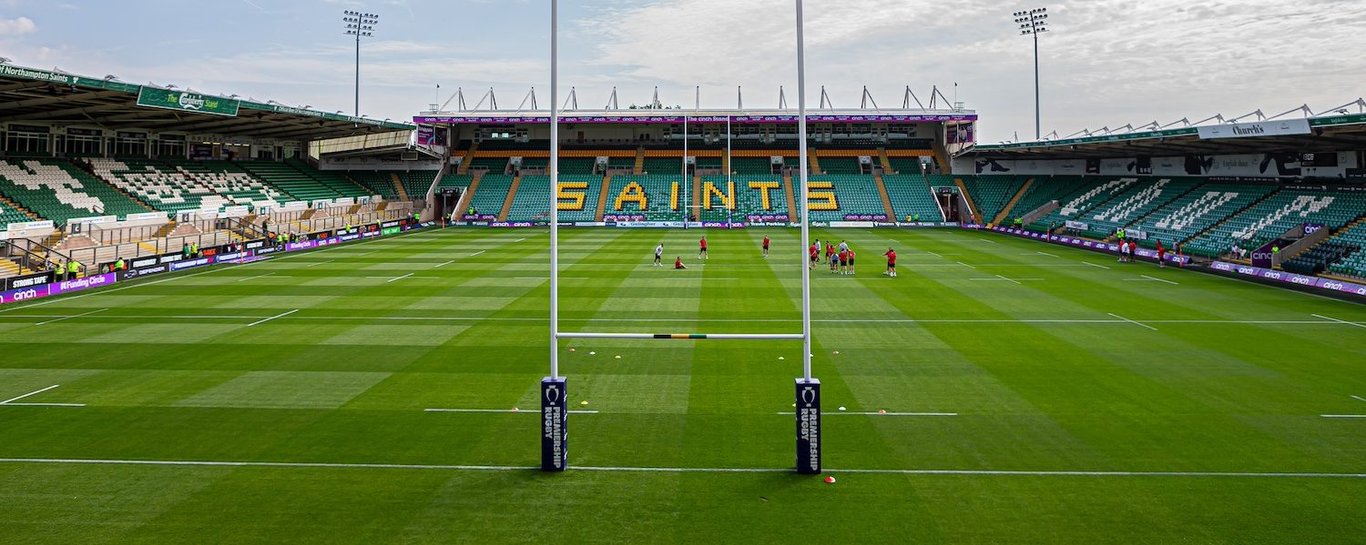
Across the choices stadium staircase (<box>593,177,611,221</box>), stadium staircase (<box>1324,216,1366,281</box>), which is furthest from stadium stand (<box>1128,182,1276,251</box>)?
stadium staircase (<box>593,177,611,221</box>)

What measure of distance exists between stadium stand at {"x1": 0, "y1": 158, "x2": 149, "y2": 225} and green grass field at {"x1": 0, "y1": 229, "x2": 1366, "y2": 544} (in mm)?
18469

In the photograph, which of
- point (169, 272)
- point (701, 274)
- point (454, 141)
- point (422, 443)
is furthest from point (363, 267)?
point (454, 141)

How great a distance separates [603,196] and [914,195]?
1196 inches

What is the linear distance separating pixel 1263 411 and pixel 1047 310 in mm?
11318

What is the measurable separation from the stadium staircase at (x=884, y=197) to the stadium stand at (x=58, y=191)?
57.7 meters

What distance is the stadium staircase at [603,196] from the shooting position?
73.7 metres

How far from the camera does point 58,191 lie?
43312 mm

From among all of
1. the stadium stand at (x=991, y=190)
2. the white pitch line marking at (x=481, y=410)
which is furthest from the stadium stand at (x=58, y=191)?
the stadium stand at (x=991, y=190)

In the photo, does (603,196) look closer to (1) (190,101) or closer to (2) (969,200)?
(2) (969,200)

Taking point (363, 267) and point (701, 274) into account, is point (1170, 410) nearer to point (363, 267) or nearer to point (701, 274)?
point (701, 274)

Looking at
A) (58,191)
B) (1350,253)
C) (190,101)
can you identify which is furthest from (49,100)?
(1350,253)

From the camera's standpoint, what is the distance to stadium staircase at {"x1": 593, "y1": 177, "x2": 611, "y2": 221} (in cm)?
7369

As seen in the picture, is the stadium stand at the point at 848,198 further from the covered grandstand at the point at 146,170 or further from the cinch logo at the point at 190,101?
the cinch logo at the point at 190,101

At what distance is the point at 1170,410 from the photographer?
14016mm
